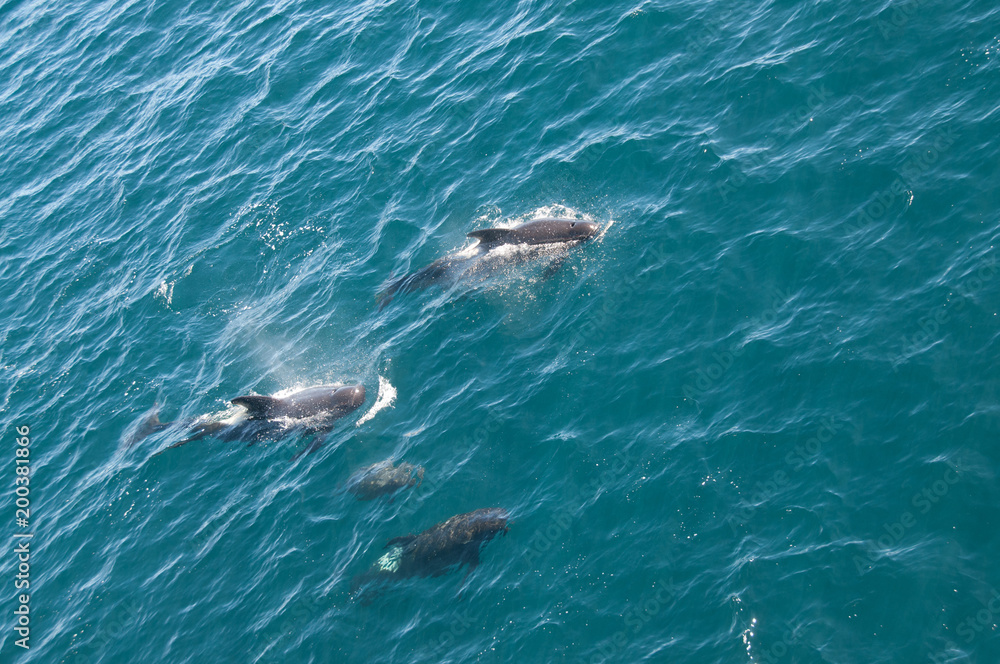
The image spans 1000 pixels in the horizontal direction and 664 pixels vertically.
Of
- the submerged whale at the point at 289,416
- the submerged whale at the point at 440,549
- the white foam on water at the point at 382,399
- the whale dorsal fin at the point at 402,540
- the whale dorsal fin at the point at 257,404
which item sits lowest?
the submerged whale at the point at 440,549

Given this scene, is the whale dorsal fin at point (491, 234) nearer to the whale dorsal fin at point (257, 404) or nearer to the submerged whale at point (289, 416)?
the submerged whale at point (289, 416)

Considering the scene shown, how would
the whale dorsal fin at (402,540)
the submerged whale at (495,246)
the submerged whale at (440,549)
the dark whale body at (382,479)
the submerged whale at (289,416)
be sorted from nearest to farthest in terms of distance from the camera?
1. the submerged whale at (440,549)
2. the whale dorsal fin at (402,540)
3. the dark whale body at (382,479)
4. the submerged whale at (289,416)
5. the submerged whale at (495,246)

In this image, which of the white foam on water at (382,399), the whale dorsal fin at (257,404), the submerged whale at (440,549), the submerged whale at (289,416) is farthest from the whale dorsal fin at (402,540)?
the whale dorsal fin at (257,404)

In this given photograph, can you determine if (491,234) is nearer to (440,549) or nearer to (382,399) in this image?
(382,399)

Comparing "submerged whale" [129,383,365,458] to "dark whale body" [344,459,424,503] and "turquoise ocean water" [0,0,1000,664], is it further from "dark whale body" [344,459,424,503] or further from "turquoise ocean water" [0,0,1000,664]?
"dark whale body" [344,459,424,503]

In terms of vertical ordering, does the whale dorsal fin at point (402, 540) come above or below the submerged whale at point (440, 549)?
above

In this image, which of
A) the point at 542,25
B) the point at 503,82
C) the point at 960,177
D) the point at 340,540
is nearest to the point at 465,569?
the point at 340,540

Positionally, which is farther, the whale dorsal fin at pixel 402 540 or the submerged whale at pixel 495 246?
the submerged whale at pixel 495 246

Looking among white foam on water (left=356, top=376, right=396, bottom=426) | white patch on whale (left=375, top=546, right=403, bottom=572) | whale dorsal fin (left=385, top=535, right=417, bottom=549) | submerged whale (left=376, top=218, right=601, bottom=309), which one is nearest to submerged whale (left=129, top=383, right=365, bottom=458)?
white foam on water (left=356, top=376, right=396, bottom=426)
